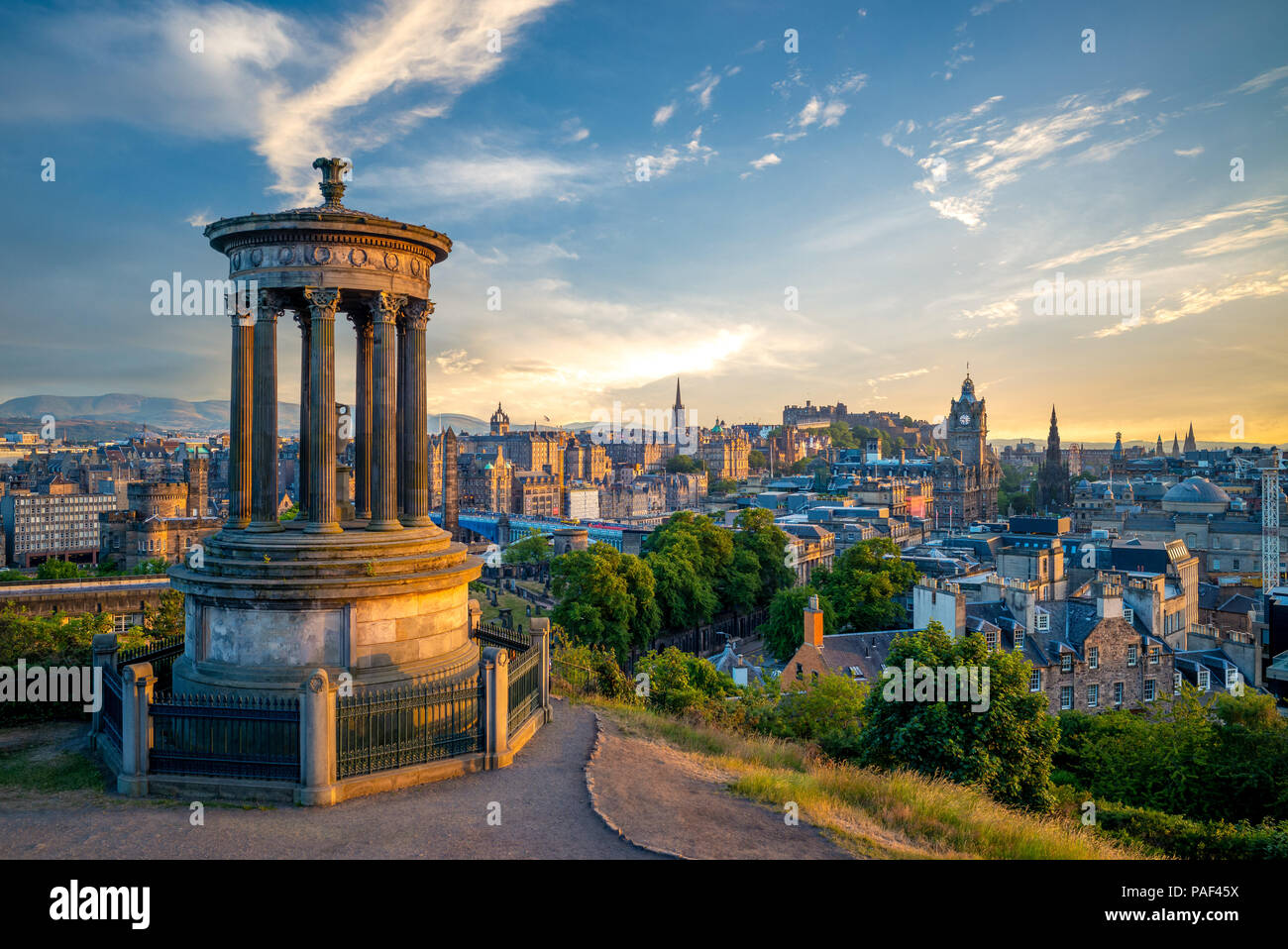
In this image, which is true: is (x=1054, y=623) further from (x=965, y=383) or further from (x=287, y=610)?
(x=965, y=383)

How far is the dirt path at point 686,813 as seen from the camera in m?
10.8

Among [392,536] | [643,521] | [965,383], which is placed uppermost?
[965,383]

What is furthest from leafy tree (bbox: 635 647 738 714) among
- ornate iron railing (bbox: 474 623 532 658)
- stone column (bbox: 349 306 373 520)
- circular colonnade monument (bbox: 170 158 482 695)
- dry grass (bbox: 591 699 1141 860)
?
stone column (bbox: 349 306 373 520)

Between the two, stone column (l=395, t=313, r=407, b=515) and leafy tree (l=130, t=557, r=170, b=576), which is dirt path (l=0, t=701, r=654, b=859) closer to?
stone column (l=395, t=313, r=407, b=515)

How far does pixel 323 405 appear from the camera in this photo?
15.8 metres

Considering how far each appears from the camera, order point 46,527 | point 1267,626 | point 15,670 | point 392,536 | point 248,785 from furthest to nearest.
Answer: point 46,527 < point 1267,626 < point 15,670 < point 392,536 < point 248,785

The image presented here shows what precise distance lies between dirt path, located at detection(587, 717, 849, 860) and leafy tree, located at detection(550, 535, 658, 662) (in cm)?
3332

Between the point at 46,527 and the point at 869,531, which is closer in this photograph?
the point at 869,531

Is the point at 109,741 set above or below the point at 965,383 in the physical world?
below

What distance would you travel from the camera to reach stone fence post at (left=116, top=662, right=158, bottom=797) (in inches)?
505

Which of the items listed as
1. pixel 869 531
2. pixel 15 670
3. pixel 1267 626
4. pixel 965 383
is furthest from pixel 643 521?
pixel 15 670

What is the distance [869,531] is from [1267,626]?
51480 millimetres
